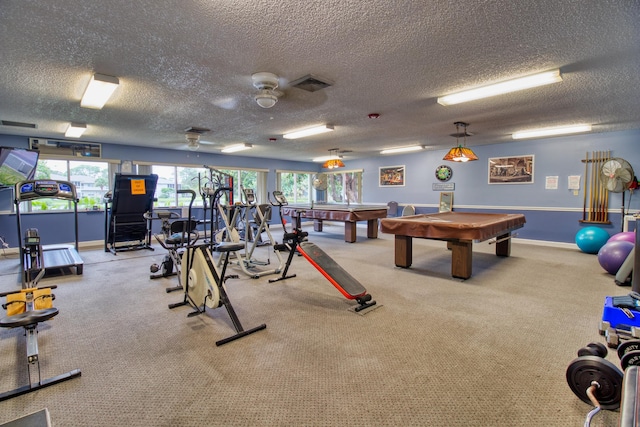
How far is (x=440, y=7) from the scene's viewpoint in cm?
205

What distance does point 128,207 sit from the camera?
6.27 m

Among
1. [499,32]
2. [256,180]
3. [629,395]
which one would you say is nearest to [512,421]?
[629,395]

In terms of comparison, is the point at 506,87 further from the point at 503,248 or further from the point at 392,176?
the point at 392,176

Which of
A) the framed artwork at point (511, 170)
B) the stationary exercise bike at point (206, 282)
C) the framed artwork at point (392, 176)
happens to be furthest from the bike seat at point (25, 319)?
the framed artwork at point (392, 176)

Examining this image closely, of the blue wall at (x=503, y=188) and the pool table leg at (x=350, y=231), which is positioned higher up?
the blue wall at (x=503, y=188)

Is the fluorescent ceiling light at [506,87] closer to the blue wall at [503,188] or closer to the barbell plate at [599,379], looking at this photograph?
the barbell plate at [599,379]

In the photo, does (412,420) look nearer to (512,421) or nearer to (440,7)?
(512,421)

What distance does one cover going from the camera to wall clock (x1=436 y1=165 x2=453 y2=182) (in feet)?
29.0

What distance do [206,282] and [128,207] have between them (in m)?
4.42

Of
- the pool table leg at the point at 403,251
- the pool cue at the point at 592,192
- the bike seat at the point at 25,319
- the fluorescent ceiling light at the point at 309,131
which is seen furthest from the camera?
the pool cue at the point at 592,192

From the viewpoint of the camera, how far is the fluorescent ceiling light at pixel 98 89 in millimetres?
3252

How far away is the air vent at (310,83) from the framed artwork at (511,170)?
6.34 metres

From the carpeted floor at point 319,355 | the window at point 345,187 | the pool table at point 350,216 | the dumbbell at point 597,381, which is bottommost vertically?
the carpeted floor at point 319,355

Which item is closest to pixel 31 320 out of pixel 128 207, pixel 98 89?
pixel 98 89
